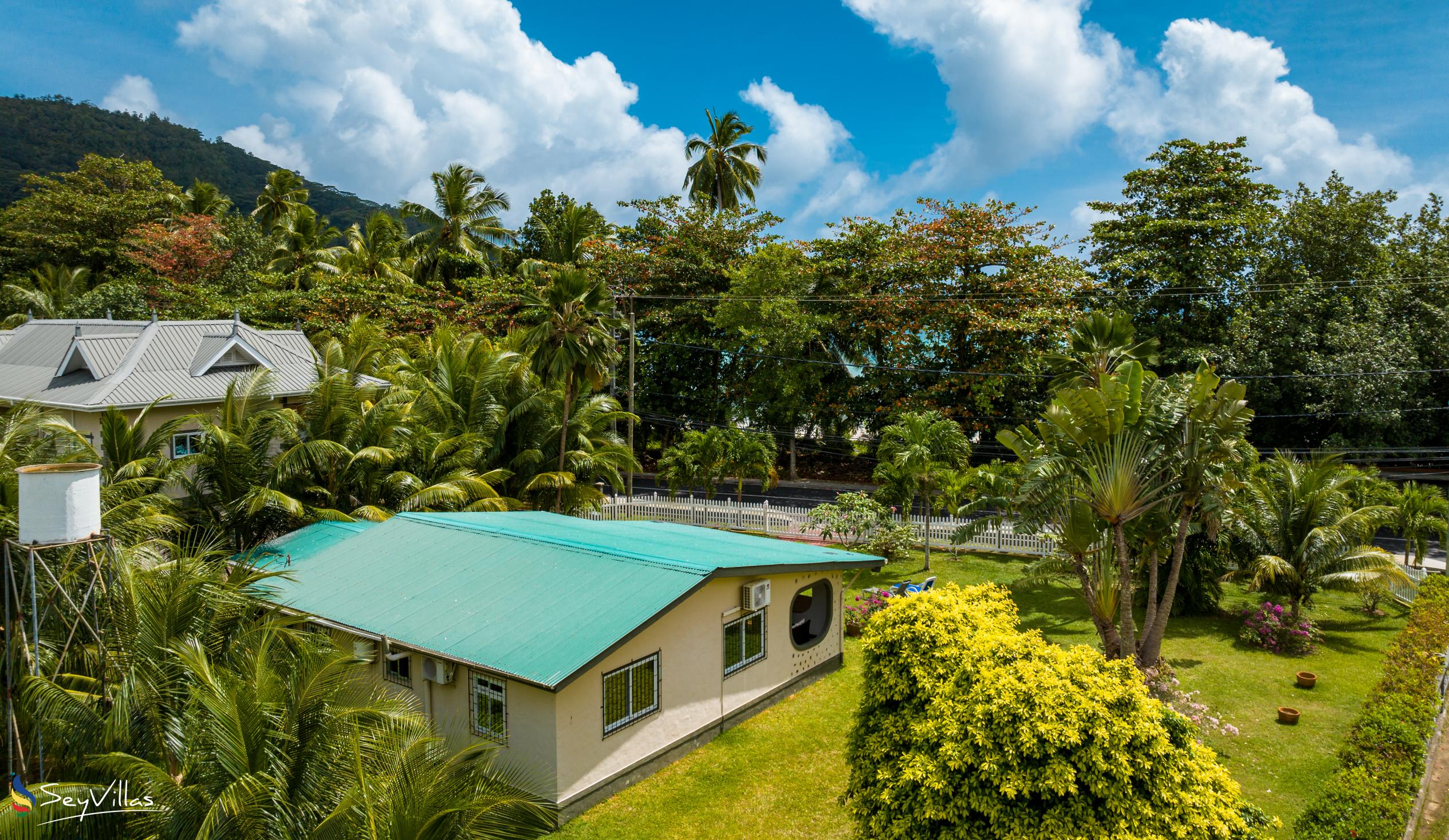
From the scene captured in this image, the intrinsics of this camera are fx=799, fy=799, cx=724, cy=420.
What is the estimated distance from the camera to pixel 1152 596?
45.4 ft

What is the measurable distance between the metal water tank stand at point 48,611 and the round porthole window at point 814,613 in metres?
10.0

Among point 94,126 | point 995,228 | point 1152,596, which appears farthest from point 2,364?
point 94,126

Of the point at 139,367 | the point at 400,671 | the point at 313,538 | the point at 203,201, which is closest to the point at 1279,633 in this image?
the point at 400,671

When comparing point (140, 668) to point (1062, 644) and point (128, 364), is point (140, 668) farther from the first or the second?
point (128, 364)

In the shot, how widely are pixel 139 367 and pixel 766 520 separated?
58.3 feet

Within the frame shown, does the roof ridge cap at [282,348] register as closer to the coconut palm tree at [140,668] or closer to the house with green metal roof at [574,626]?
the house with green metal roof at [574,626]

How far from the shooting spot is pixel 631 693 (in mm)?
10586

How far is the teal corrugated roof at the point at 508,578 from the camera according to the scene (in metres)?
10.2

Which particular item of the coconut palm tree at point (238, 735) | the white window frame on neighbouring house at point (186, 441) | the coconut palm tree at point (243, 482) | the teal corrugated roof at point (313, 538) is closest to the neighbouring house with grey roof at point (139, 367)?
the white window frame on neighbouring house at point (186, 441)

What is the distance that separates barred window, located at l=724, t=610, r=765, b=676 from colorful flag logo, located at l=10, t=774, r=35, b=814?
806cm

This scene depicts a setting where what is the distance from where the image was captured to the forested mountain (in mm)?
93750

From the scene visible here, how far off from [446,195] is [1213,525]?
39286mm

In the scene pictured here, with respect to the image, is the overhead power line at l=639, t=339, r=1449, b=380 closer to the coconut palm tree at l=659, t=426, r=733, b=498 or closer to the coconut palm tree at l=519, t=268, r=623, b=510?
the coconut palm tree at l=659, t=426, r=733, b=498

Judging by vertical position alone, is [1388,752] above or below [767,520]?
below
